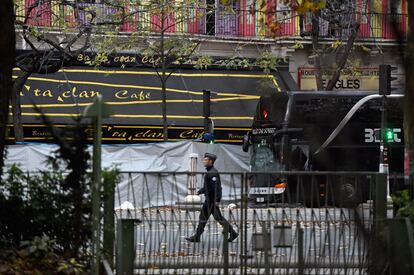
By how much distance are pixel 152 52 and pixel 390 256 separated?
20.6 m

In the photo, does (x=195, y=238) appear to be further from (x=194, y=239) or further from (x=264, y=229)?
(x=264, y=229)

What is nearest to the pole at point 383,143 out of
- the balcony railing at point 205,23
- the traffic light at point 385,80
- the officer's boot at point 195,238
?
the traffic light at point 385,80

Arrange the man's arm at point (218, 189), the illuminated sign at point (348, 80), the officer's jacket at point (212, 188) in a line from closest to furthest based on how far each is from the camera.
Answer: the officer's jacket at point (212, 188) → the man's arm at point (218, 189) → the illuminated sign at point (348, 80)

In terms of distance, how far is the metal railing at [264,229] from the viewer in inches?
366

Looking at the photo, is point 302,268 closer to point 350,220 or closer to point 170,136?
point 350,220

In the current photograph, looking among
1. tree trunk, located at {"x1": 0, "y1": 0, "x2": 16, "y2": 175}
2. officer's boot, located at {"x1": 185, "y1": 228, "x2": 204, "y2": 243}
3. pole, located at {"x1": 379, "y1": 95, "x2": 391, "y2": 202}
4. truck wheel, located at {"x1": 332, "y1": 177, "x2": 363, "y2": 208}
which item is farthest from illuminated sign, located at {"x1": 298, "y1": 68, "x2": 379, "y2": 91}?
tree trunk, located at {"x1": 0, "y1": 0, "x2": 16, "y2": 175}

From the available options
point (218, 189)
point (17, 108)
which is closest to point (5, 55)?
point (218, 189)

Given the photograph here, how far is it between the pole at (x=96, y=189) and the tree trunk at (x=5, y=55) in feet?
4.80

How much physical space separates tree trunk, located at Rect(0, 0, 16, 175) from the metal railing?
1645 mm

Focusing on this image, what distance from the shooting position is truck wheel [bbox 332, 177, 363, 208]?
9.00m

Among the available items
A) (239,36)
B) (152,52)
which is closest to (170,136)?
(152,52)

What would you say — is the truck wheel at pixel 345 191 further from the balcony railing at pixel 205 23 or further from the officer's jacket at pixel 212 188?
the balcony railing at pixel 205 23

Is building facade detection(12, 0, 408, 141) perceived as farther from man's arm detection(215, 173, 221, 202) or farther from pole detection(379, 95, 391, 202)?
man's arm detection(215, 173, 221, 202)

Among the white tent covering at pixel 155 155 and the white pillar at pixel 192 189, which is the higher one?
the white pillar at pixel 192 189
